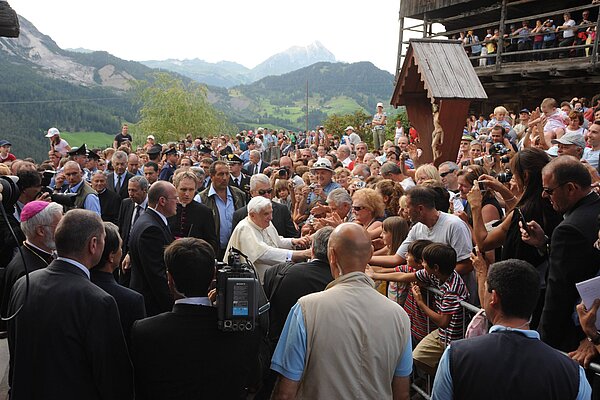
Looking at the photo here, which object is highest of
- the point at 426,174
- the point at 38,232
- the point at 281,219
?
the point at 426,174

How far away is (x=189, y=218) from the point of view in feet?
20.6

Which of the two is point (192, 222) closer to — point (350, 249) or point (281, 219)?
point (281, 219)

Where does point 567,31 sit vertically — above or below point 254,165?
above

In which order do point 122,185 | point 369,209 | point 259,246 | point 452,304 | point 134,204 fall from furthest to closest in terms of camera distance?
point 122,185, point 134,204, point 369,209, point 259,246, point 452,304

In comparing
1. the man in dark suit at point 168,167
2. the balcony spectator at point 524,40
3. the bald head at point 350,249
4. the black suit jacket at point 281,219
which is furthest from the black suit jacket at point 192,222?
the balcony spectator at point 524,40

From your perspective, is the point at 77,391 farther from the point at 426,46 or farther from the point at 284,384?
the point at 426,46

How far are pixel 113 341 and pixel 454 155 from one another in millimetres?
6659

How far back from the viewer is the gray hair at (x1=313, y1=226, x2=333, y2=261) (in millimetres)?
3941

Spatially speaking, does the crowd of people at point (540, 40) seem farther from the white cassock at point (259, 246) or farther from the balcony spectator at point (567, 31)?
the white cassock at point (259, 246)

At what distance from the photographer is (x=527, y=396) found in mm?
2533

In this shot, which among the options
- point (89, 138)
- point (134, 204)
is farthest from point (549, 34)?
point (89, 138)

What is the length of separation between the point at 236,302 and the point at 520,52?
1844cm

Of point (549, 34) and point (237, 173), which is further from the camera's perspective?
point (549, 34)

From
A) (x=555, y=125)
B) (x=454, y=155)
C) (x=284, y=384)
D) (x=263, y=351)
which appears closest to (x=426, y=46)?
(x=454, y=155)
